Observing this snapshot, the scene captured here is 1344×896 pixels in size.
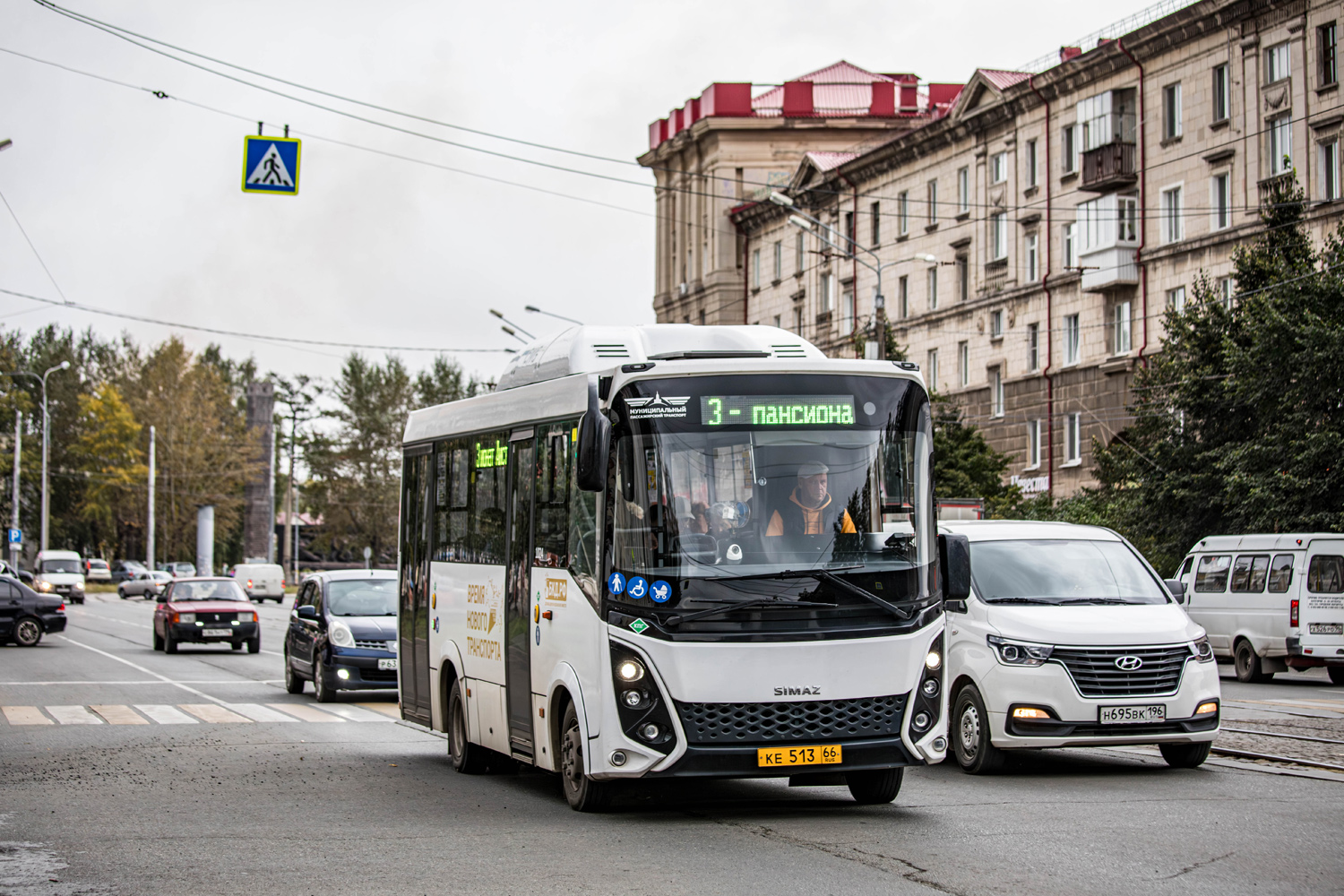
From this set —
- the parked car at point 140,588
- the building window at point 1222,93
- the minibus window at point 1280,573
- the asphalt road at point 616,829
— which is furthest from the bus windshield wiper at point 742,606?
the parked car at point 140,588

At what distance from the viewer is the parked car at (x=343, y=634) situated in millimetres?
22656

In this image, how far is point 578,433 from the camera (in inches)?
412

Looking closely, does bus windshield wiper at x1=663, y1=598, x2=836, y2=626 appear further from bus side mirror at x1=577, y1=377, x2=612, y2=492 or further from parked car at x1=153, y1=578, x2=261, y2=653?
parked car at x1=153, y1=578, x2=261, y2=653

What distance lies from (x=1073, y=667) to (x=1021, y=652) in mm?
401

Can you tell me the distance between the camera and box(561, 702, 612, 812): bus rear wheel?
35.4 ft

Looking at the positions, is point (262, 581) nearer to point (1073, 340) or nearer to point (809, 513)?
point (1073, 340)

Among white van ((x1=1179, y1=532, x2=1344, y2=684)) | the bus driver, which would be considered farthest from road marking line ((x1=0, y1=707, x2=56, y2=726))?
white van ((x1=1179, y1=532, x2=1344, y2=684))

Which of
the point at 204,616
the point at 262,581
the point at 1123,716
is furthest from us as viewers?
the point at 262,581

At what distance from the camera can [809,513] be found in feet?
33.9

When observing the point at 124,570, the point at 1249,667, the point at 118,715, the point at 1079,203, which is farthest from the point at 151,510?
the point at 118,715

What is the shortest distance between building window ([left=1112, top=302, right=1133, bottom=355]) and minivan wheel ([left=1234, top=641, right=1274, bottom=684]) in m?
21.4

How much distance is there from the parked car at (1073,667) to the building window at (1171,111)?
3448 cm

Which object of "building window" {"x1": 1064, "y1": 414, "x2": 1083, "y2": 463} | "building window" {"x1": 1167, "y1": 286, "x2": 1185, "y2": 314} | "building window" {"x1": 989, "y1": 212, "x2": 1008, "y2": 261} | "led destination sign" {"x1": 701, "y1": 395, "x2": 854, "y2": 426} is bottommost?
"led destination sign" {"x1": 701, "y1": 395, "x2": 854, "y2": 426}

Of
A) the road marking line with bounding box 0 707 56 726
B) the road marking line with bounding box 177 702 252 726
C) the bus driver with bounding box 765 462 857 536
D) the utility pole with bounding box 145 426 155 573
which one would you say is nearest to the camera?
the bus driver with bounding box 765 462 857 536
